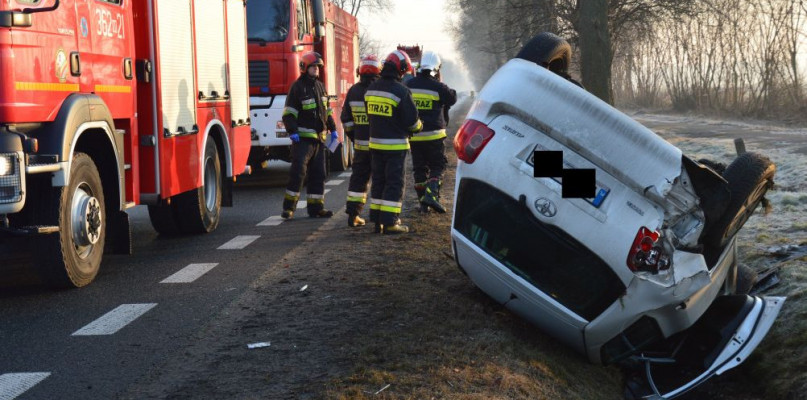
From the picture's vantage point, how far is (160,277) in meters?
7.91

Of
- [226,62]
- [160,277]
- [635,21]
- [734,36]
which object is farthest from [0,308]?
[734,36]

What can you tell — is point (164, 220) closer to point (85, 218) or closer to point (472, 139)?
point (85, 218)

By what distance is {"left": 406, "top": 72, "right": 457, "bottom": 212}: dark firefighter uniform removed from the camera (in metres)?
11.3

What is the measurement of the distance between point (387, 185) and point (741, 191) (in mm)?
5286

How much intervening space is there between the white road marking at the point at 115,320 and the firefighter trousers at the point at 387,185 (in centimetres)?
349

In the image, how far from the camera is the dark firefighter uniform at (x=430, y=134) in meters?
11.3

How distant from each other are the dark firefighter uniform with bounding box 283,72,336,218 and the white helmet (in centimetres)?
120

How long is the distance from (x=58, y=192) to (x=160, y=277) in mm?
1303

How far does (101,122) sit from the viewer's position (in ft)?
24.3

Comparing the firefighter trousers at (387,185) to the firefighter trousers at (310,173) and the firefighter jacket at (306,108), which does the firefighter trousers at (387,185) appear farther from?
the firefighter jacket at (306,108)

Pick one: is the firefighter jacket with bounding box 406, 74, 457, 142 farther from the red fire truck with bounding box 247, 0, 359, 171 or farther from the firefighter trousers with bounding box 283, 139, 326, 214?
the red fire truck with bounding box 247, 0, 359, 171

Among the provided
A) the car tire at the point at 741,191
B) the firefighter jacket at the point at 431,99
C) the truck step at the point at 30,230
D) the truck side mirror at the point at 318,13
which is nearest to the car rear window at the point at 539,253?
the car tire at the point at 741,191

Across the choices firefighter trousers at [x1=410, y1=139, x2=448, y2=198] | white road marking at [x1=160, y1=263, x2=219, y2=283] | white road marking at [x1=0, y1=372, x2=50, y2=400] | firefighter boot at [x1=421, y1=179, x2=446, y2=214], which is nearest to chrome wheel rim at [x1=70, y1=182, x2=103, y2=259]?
white road marking at [x1=160, y1=263, x2=219, y2=283]

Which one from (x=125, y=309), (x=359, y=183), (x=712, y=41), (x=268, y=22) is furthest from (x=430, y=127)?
(x=712, y=41)
